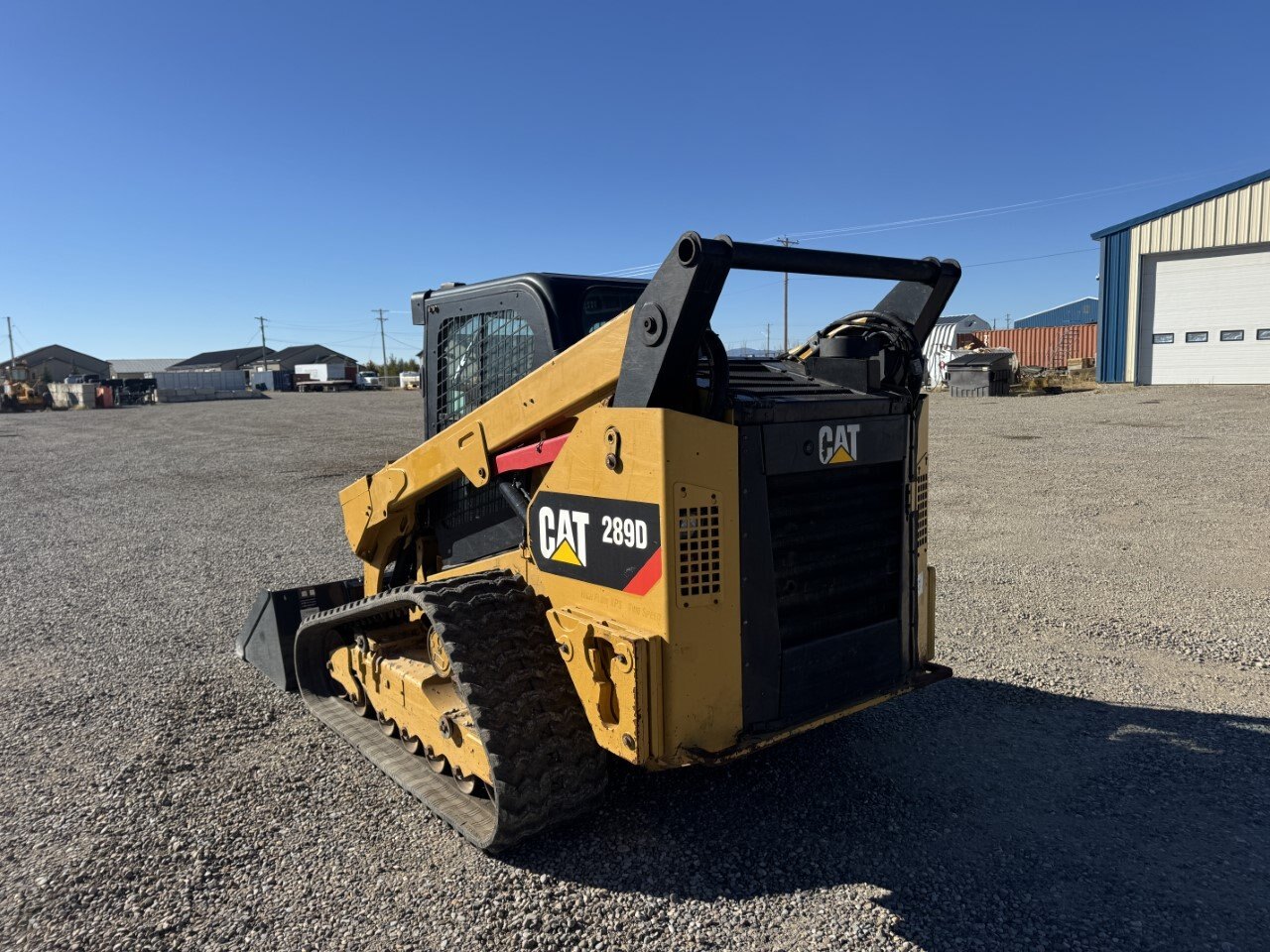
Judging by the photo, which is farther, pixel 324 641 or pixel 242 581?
pixel 242 581

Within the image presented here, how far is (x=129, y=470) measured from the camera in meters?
17.0

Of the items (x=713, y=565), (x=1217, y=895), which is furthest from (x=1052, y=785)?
(x=713, y=565)

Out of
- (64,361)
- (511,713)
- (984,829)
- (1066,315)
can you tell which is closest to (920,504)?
(984,829)

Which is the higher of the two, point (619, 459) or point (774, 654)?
point (619, 459)

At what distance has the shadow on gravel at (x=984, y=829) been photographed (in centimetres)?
294

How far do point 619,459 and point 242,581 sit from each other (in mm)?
6074

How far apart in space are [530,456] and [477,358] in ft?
2.97

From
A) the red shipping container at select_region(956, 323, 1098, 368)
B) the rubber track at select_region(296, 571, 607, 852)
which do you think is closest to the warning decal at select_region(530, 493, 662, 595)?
the rubber track at select_region(296, 571, 607, 852)

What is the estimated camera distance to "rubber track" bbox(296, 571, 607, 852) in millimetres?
3059

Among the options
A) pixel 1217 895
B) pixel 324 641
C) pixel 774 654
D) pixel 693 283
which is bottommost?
pixel 1217 895

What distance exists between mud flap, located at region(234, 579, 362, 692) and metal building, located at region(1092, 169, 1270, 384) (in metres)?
31.0

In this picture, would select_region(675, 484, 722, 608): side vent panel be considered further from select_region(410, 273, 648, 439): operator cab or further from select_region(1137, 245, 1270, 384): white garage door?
select_region(1137, 245, 1270, 384): white garage door

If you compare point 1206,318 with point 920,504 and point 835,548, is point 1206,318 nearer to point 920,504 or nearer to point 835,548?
point 920,504

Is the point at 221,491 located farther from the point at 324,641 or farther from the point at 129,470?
the point at 324,641
